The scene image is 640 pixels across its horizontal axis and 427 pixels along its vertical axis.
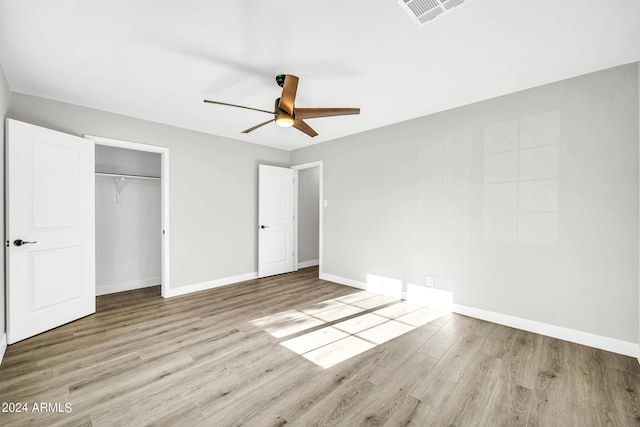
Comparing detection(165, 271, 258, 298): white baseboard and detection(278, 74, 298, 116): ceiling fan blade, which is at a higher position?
detection(278, 74, 298, 116): ceiling fan blade

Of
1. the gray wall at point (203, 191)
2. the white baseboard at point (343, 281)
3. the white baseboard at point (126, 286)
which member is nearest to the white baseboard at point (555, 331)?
the white baseboard at point (343, 281)

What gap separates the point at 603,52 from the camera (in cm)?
226

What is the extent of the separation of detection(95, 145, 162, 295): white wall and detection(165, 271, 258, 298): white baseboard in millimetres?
1004

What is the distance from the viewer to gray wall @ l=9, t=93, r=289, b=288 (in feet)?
12.0

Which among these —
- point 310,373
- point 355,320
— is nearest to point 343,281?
point 355,320

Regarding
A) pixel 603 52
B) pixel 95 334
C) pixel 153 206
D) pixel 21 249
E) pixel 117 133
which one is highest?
pixel 603 52

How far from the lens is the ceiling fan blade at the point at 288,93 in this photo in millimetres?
2188

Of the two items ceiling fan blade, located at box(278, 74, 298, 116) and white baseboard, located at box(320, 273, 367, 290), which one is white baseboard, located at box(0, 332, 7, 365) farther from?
white baseboard, located at box(320, 273, 367, 290)

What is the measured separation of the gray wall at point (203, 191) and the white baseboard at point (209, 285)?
63mm

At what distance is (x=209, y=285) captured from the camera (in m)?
4.48

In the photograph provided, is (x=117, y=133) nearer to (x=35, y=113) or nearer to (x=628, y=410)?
(x=35, y=113)

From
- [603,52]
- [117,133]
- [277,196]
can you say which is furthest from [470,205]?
[117,133]

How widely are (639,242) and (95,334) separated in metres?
5.19

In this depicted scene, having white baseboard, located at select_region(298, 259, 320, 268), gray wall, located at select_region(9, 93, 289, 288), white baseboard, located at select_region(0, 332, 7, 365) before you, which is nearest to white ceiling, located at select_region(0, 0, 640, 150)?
gray wall, located at select_region(9, 93, 289, 288)
